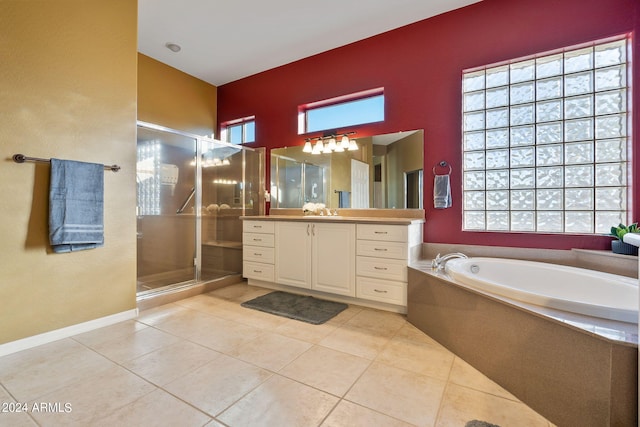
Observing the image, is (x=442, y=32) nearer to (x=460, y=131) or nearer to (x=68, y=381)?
(x=460, y=131)

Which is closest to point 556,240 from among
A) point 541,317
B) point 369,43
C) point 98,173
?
point 541,317

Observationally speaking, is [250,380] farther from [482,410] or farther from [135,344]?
[482,410]

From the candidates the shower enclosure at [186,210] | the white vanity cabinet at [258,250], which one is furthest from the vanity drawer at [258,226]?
the shower enclosure at [186,210]

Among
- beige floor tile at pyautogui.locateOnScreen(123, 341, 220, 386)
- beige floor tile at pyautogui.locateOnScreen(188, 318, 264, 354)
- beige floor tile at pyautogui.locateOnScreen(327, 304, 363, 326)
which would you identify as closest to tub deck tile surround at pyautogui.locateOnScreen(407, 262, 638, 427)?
beige floor tile at pyautogui.locateOnScreen(327, 304, 363, 326)

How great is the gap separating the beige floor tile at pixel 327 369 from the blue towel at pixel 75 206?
1.76m

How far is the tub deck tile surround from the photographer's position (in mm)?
1077

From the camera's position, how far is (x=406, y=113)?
297 centimetres

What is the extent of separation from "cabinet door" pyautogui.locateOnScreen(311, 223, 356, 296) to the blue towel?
70.9 inches

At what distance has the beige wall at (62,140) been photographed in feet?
6.07

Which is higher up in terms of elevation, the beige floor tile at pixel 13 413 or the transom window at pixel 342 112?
the transom window at pixel 342 112

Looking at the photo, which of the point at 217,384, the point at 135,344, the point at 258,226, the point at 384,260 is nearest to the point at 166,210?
the point at 258,226

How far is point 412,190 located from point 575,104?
144 centimetres

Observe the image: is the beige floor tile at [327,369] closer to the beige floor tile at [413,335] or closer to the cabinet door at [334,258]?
the beige floor tile at [413,335]

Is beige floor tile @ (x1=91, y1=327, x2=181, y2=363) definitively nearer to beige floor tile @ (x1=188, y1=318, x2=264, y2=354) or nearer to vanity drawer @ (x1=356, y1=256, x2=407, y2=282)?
beige floor tile @ (x1=188, y1=318, x2=264, y2=354)
